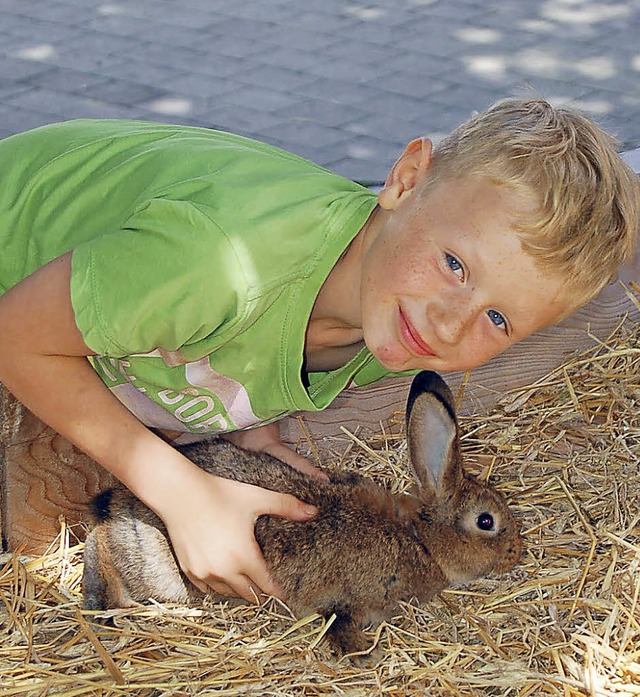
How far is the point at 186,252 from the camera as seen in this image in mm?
2707

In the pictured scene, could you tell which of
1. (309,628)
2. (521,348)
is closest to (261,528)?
(309,628)

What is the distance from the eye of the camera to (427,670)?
9.74 feet

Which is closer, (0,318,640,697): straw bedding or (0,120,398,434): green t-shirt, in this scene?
(0,120,398,434): green t-shirt

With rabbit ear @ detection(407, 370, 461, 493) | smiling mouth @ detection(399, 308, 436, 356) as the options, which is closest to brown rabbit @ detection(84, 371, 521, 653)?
rabbit ear @ detection(407, 370, 461, 493)

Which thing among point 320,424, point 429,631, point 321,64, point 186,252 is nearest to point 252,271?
point 186,252

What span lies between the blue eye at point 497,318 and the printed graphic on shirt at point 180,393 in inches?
30.6

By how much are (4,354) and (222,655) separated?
3.12 ft

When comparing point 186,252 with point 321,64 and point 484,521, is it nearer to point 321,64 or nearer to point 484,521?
point 484,521

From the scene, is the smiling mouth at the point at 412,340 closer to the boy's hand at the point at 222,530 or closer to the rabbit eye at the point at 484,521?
the boy's hand at the point at 222,530

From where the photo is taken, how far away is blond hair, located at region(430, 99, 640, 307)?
9.14 feet

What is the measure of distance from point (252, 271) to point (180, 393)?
2.04 ft

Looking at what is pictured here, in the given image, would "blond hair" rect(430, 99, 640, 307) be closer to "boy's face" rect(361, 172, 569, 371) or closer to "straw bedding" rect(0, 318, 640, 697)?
"boy's face" rect(361, 172, 569, 371)

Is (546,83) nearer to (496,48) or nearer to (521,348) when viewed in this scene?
(496,48)

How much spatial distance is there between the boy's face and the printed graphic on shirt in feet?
1.73
